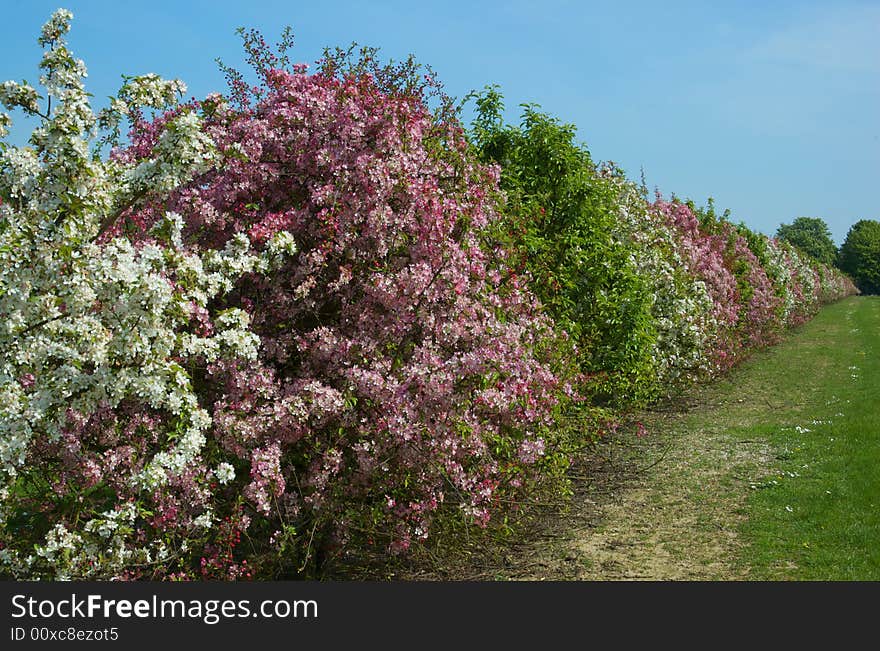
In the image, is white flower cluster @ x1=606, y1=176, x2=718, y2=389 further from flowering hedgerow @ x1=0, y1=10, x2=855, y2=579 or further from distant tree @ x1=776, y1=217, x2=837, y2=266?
distant tree @ x1=776, y1=217, x2=837, y2=266

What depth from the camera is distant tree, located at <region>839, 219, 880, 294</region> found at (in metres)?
124

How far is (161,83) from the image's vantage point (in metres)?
6.77

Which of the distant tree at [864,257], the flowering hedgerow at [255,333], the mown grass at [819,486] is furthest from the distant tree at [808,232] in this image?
the flowering hedgerow at [255,333]

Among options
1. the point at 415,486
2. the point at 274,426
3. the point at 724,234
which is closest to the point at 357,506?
the point at 415,486

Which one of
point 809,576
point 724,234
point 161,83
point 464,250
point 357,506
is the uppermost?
point 724,234

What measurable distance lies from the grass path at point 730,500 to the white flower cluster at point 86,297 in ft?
12.2

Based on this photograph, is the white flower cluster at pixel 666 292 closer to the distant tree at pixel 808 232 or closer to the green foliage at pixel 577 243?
the green foliage at pixel 577 243

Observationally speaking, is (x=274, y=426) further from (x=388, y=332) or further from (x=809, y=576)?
(x=809, y=576)

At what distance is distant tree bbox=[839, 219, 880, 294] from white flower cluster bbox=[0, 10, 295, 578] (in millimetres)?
133777

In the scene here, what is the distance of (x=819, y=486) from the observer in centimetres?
1062

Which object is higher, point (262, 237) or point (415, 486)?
point (262, 237)

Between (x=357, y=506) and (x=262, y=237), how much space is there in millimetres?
2530

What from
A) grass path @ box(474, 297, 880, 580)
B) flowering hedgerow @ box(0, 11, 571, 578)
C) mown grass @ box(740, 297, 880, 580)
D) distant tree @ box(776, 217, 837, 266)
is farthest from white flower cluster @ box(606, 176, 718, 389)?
distant tree @ box(776, 217, 837, 266)

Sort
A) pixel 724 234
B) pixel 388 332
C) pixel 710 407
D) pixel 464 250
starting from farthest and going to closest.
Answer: pixel 724 234
pixel 710 407
pixel 464 250
pixel 388 332
